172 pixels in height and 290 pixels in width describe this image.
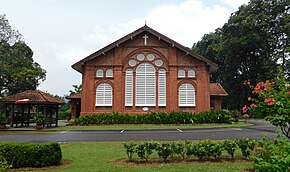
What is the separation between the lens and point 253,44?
144 feet

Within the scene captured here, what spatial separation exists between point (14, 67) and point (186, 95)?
25.8 m

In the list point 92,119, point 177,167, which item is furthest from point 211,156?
point 92,119

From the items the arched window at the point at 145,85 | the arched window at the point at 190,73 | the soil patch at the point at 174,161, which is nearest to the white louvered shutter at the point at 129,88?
the arched window at the point at 145,85

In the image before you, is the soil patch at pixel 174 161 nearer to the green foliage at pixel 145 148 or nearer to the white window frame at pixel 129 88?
the green foliage at pixel 145 148

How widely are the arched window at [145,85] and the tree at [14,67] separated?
18.9m

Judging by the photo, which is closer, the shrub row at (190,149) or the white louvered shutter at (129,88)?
the shrub row at (190,149)

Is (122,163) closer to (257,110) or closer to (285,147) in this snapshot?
(257,110)

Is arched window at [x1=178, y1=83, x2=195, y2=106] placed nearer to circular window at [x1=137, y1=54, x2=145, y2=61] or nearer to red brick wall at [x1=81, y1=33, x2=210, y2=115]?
red brick wall at [x1=81, y1=33, x2=210, y2=115]

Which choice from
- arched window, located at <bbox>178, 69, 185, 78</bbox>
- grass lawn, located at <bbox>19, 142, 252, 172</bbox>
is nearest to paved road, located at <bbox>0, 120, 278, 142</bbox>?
grass lawn, located at <bbox>19, 142, 252, 172</bbox>

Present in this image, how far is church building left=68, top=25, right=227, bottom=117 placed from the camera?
28906 mm

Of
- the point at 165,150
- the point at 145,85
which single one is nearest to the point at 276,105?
the point at 165,150

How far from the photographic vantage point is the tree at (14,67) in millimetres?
39062

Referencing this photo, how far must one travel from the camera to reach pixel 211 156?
350 inches

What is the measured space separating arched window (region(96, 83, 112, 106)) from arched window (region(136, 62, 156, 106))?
291cm
